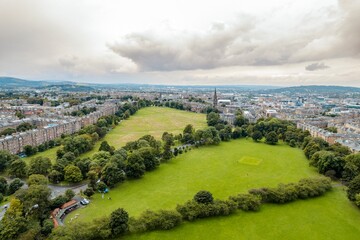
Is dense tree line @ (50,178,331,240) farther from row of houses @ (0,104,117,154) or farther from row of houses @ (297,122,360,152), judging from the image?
row of houses @ (0,104,117,154)

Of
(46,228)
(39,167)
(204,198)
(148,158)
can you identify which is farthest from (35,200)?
(148,158)

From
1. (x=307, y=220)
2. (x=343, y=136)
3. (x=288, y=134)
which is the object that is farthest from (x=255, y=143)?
(x=307, y=220)

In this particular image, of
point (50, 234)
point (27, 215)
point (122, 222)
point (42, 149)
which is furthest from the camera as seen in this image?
point (42, 149)

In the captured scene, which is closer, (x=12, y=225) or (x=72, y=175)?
(x=12, y=225)

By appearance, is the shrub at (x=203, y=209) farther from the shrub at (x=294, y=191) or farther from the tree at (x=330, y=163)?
the tree at (x=330, y=163)

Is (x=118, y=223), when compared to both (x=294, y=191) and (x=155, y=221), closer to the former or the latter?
(x=155, y=221)

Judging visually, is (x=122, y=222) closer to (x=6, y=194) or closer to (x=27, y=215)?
(x=27, y=215)
